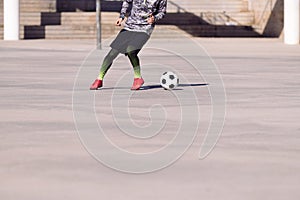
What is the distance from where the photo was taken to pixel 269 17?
39.6 metres

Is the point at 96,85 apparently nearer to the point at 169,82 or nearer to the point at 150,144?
the point at 169,82

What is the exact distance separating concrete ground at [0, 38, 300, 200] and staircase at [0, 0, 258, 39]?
1897 centimetres

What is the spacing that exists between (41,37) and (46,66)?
16065mm

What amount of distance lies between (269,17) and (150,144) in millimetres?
32132

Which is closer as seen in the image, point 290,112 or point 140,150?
point 140,150

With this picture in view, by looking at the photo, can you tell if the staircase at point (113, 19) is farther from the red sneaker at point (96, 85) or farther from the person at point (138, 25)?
the person at point (138, 25)

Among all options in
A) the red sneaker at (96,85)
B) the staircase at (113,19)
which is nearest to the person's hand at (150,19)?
the red sneaker at (96,85)

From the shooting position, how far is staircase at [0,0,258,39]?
35.9 metres

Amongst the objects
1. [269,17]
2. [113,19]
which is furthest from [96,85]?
[269,17]

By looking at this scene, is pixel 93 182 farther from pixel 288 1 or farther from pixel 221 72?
pixel 288 1

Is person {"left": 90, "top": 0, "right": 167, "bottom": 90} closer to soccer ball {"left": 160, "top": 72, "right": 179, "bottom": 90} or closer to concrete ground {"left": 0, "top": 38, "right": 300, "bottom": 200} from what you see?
soccer ball {"left": 160, "top": 72, "right": 179, "bottom": 90}

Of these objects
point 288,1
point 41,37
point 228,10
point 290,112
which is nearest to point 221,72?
point 290,112

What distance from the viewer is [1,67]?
18594 mm

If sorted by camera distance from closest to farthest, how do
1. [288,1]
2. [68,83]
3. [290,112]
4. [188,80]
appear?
[290,112], [68,83], [188,80], [288,1]
